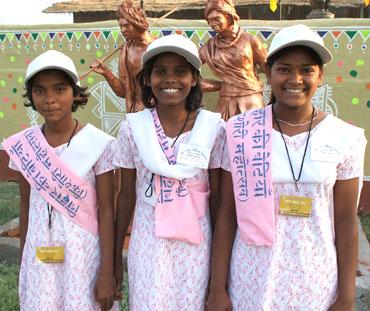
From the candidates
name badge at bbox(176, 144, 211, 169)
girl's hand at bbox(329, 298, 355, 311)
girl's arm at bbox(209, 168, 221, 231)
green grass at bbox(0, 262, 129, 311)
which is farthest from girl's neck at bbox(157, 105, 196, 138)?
green grass at bbox(0, 262, 129, 311)

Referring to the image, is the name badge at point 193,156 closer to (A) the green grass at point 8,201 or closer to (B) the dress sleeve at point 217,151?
(B) the dress sleeve at point 217,151

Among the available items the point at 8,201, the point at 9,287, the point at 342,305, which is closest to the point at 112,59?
the point at 8,201

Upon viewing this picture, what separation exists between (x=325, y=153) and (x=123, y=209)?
89cm

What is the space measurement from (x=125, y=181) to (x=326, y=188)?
84 cm

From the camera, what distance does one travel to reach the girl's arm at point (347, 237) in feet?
5.57

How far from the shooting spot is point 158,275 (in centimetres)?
184

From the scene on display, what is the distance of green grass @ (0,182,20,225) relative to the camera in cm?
530

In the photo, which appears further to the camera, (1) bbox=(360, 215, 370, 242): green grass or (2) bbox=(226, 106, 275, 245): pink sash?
(1) bbox=(360, 215, 370, 242): green grass

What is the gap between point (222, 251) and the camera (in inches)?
71.6

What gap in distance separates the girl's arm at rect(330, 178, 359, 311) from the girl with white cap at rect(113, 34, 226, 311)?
1.63ft

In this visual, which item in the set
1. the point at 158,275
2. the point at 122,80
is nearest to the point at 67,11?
the point at 122,80

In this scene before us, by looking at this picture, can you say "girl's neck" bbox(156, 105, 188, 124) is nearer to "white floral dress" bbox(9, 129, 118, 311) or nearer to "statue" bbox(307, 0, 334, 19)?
"white floral dress" bbox(9, 129, 118, 311)

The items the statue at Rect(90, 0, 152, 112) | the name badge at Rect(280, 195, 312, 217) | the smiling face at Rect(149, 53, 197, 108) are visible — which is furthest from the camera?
the statue at Rect(90, 0, 152, 112)

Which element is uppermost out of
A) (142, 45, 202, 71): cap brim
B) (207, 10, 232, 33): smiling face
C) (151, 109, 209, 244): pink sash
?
(207, 10, 232, 33): smiling face
